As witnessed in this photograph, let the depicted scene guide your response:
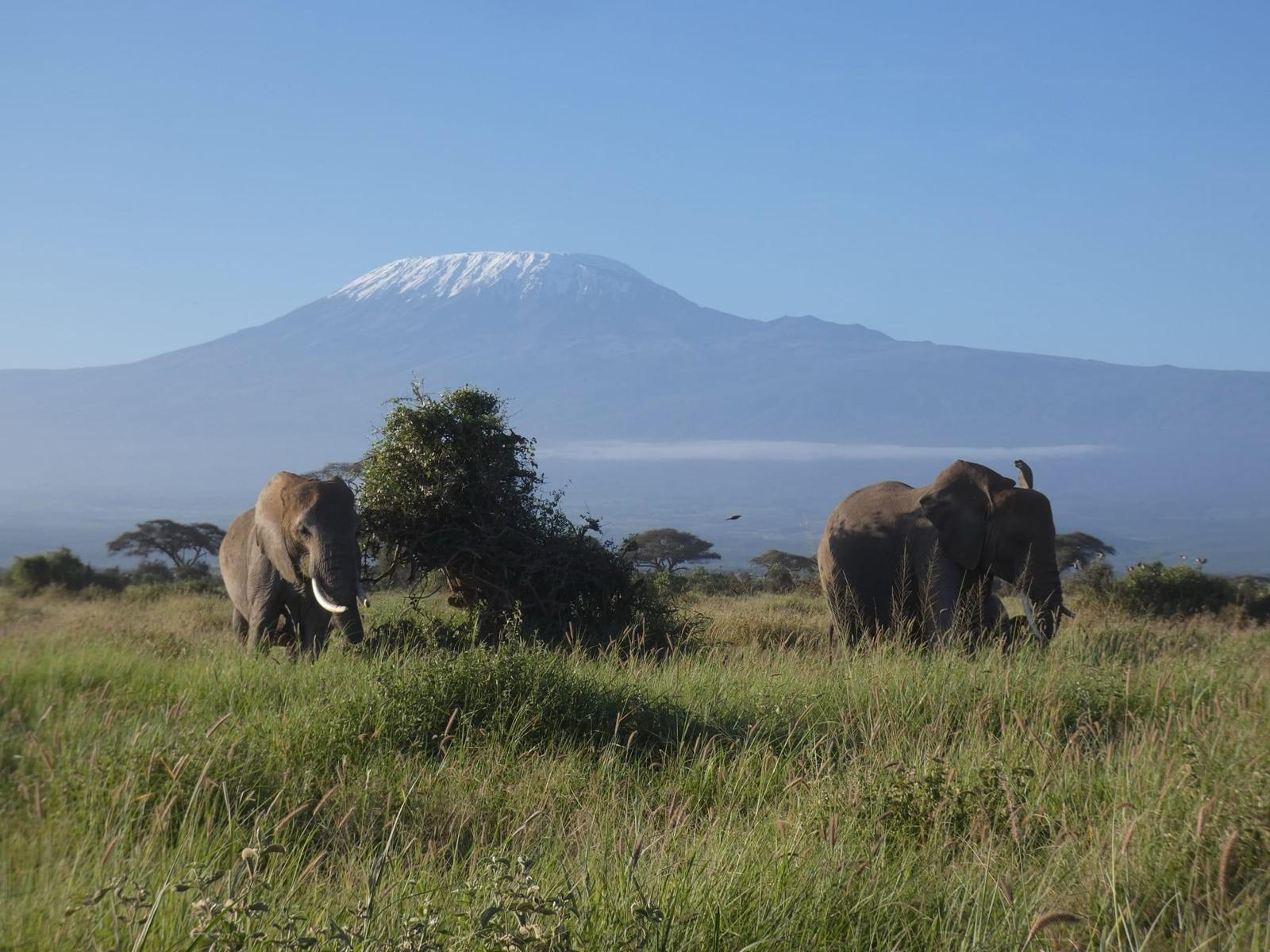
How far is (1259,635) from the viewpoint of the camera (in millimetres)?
14188

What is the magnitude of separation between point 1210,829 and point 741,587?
21.7 metres

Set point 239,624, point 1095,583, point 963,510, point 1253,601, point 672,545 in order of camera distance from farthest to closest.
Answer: point 672,545, point 1095,583, point 1253,601, point 239,624, point 963,510

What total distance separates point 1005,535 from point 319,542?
271 inches

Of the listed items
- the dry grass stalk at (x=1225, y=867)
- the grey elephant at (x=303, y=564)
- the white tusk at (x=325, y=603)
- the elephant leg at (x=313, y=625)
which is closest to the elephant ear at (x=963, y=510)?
the grey elephant at (x=303, y=564)

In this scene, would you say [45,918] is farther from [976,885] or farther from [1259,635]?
[1259,635]

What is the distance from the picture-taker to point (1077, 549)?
3247 cm

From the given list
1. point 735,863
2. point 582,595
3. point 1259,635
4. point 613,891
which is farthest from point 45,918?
point 1259,635

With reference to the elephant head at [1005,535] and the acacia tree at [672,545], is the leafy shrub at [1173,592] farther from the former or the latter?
the acacia tree at [672,545]

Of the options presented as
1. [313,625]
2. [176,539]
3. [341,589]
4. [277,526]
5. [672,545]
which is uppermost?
[277,526]

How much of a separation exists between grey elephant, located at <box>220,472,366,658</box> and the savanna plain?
58.1 inches

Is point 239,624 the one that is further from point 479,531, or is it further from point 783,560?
point 783,560

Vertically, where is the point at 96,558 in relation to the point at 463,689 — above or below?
below

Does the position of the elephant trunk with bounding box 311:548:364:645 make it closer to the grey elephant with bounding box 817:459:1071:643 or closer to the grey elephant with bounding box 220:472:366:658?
the grey elephant with bounding box 220:472:366:658

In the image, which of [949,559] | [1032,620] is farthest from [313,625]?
[1032,620]
